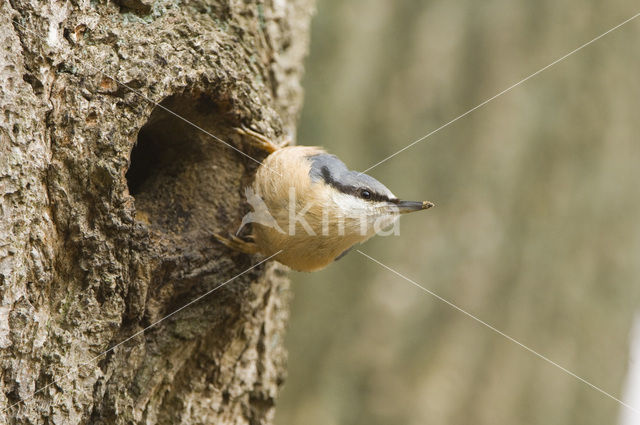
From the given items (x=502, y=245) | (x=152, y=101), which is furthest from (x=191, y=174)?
(x=502, y=245)

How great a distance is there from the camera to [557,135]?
3896 millimetres

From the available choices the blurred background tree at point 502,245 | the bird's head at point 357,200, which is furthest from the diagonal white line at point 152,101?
the blurred background tree at point 502,245

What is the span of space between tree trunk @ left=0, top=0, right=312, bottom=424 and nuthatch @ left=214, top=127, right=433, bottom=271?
0.33 ft

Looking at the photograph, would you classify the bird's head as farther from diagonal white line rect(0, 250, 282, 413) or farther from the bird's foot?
diagonal white line rect(0, 250, 282, 413)

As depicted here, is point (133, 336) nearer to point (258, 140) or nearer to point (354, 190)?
point (258, 140)

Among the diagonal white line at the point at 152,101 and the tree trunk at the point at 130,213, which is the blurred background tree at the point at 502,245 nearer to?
the tree trunk at the point at 130,213

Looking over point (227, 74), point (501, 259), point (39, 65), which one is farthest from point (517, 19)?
point (39, 65)

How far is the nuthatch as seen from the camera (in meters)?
2.23

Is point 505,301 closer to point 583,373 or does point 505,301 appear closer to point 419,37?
point 583,373

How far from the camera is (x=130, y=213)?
1.91m

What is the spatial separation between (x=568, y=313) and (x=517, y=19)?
181 centimetres

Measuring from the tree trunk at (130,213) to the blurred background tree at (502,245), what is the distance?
1465 mm

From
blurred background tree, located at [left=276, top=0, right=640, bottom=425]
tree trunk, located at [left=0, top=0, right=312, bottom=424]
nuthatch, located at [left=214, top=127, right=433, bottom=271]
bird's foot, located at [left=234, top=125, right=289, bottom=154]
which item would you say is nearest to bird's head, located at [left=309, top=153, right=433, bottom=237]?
nuthatch, located at [left=214, top=127, right=433, bottom=271]

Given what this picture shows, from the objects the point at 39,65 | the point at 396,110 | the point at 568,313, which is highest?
the point at 39,65
